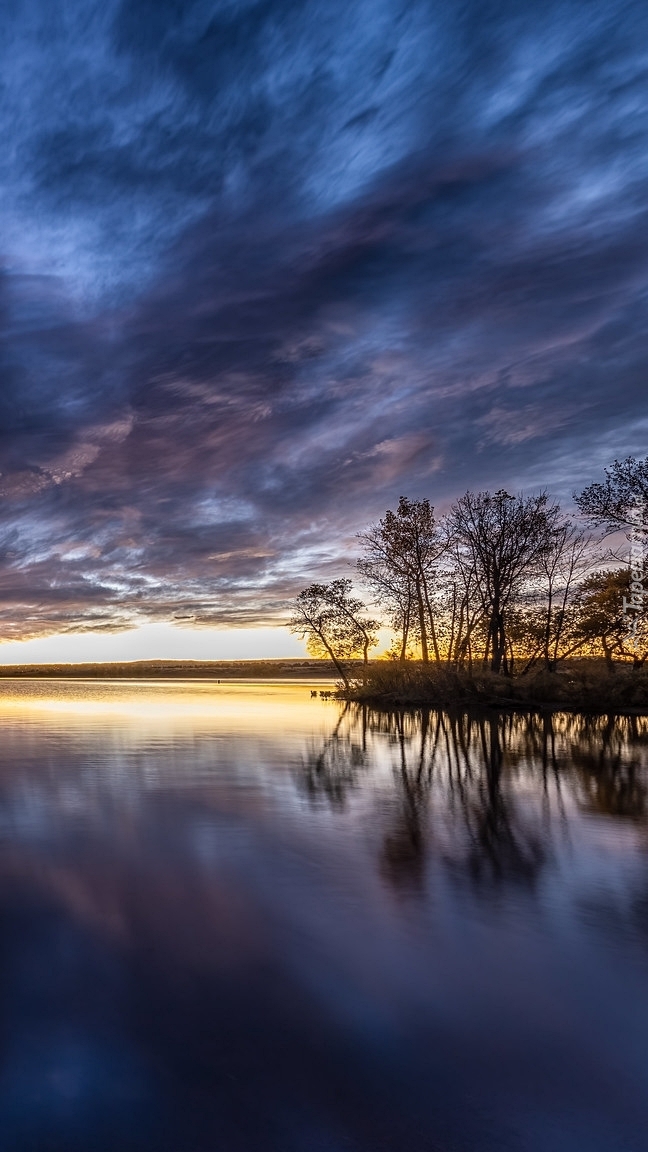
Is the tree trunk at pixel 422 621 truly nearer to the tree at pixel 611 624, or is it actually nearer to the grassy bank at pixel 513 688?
the grassy bank at pixel 513 688

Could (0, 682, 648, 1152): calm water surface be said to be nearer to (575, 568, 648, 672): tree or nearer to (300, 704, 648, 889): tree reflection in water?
(300, 704, 648, 889): tree reflection in water

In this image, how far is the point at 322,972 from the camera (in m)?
4.12

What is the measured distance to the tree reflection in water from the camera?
6812 mm

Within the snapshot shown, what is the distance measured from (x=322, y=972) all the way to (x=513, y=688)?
25.9 m

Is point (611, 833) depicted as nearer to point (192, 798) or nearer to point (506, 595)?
point (192, 798)

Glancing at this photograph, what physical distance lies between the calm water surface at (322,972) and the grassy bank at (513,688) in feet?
56.9

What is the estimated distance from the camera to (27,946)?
14.8 feet

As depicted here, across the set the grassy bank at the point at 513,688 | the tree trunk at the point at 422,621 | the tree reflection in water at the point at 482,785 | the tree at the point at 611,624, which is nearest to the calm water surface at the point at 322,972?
the tree reflection in water at the point at 482,785

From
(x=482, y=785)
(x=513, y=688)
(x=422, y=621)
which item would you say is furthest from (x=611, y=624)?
(x=482, y=785)

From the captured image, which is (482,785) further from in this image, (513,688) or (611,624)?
(611,624)

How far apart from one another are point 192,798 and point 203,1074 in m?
6.83

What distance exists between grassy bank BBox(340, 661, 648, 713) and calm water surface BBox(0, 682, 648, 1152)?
17.4 m

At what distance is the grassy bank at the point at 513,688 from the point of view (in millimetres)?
25781

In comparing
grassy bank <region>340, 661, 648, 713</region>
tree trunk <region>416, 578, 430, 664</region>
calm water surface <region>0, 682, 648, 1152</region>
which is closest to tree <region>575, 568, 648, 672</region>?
grassy bank <region>340, 661, 648, 713</region>
